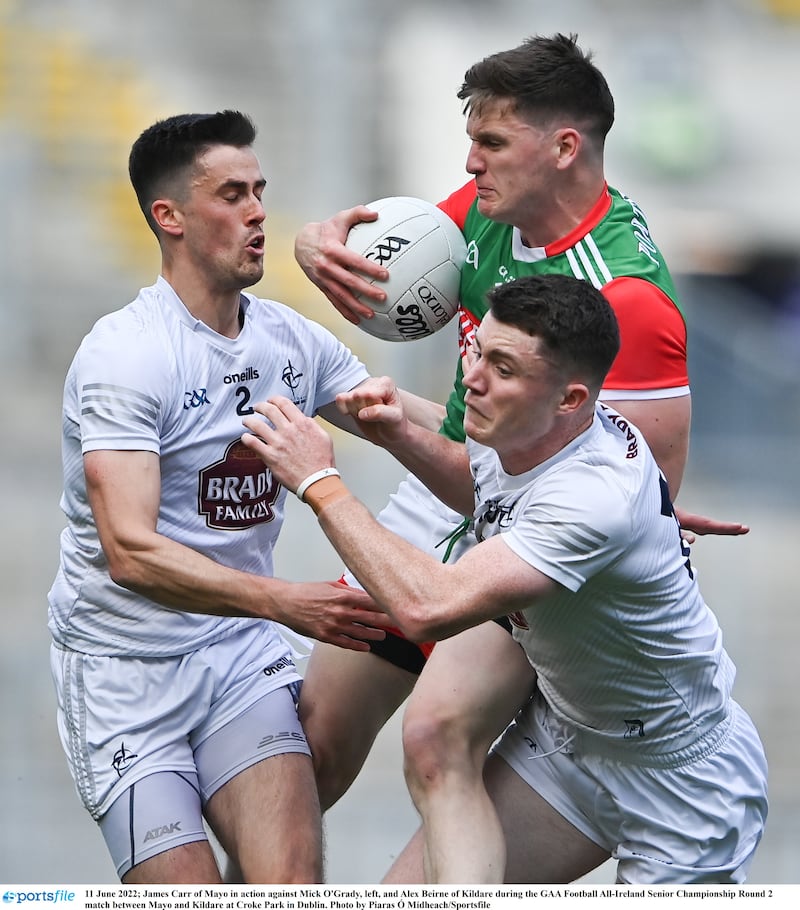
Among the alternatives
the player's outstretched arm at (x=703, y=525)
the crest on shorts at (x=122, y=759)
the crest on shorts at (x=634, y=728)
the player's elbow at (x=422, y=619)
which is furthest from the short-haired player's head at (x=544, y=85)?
the crest on shorts at (x=122, y=759)

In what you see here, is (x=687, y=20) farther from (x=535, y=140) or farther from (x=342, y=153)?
(x=535, y=140)

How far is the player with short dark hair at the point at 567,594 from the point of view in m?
3.18

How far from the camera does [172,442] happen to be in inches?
146

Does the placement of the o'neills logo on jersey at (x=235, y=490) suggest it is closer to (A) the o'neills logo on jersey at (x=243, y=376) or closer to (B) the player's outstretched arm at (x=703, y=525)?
(A) the o'neills logo on jersey at (x=243, y=376)

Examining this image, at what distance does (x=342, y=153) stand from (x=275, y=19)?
154 centimetres

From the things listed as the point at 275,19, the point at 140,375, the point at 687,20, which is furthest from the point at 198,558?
the point at 687,20

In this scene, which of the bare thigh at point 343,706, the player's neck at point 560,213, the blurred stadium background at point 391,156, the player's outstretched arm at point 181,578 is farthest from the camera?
the blurred stadium background at point 391,156

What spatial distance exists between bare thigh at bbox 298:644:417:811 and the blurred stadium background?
6.04 metres

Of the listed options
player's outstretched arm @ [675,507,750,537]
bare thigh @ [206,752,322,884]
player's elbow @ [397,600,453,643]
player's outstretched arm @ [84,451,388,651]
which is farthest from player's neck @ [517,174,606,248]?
bare thigh @ [206,752,322,884]

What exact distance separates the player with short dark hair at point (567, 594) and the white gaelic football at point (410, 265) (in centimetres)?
40

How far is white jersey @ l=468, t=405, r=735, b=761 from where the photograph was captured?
3.20 metres
